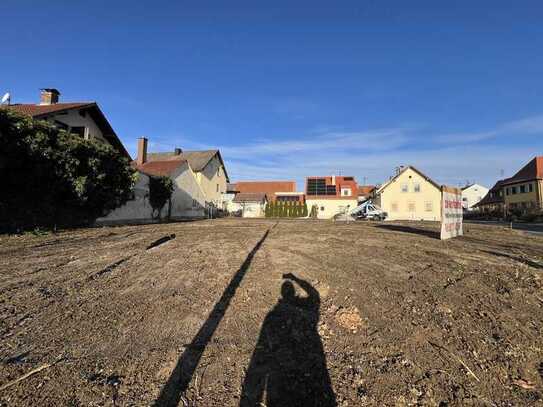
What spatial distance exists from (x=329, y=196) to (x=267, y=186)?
1467 centimetres

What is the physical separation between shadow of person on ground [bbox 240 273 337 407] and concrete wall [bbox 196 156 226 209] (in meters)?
35.2

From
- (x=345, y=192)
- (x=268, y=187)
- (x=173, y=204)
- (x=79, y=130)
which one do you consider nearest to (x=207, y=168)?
(x=173, y=204)

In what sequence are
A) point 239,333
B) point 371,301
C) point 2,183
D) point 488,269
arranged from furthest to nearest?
point 2,183
point 488,269
point 371,301
point 239,333

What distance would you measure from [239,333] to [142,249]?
5.84 metres

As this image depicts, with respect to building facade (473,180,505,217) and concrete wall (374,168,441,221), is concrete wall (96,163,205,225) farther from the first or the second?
building facade (473,180,505,217)

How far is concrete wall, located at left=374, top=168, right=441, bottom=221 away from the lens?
39906 millimetres

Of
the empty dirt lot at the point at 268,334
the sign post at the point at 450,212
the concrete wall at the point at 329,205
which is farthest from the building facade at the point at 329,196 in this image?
the empty dirt lot at the point at 268,334

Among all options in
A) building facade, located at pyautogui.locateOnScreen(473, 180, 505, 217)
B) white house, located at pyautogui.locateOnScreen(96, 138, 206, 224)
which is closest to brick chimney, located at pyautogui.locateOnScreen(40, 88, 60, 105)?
white house, located at pyautogui.locateOnScreen(96, 138, 206, 224)

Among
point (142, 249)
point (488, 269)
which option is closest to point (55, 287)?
point (142, 249)

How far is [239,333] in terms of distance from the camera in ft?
11.9

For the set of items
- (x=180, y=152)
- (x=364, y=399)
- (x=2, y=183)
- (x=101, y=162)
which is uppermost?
(x=180, y=152)

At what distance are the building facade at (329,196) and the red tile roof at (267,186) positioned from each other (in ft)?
24.4

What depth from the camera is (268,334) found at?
3623 millimetres

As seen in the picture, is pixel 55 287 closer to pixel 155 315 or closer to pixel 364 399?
pixel 155 315
